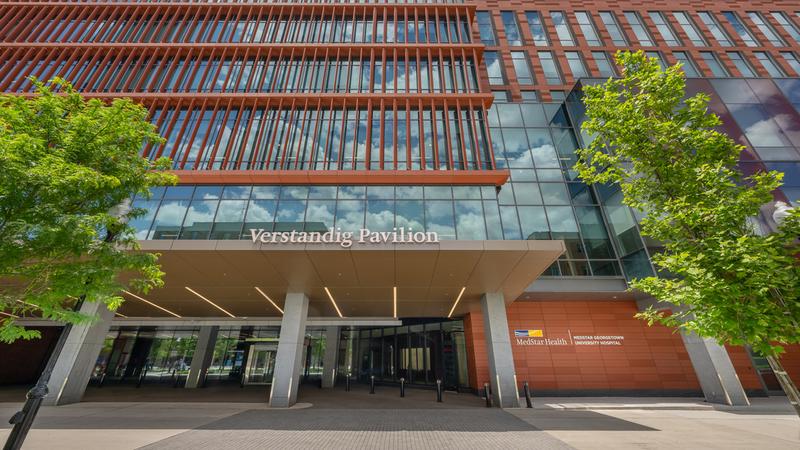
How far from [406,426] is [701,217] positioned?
30.8ft

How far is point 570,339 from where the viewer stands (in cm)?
1791

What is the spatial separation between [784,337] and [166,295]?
2201 cm

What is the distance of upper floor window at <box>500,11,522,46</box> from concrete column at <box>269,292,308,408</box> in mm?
28604

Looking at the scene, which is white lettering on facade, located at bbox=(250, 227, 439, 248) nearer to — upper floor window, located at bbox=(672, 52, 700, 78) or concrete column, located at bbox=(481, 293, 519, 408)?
concrete column, located at bbox=(481, 293, 519, 408)

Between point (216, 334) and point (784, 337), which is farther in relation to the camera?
point (216, 334)

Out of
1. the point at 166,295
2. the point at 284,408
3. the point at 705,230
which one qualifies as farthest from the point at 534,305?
the point at 166,295

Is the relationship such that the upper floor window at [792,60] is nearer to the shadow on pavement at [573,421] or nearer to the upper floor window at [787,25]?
the upper floor window at [787,25]

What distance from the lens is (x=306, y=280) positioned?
44.9 ft

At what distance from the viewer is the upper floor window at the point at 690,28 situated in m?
27.6


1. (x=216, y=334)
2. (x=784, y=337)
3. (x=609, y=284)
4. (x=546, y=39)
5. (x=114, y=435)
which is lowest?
(x=114, y=435)

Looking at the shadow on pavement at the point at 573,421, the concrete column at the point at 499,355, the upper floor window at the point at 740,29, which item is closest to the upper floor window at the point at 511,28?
the upper floor window at the point at 740,29

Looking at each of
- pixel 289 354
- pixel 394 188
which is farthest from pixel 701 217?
pixel 289 354

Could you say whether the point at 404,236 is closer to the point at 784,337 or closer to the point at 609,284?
the point at 784,337

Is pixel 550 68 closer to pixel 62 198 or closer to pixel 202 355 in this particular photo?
pixel 62 198
